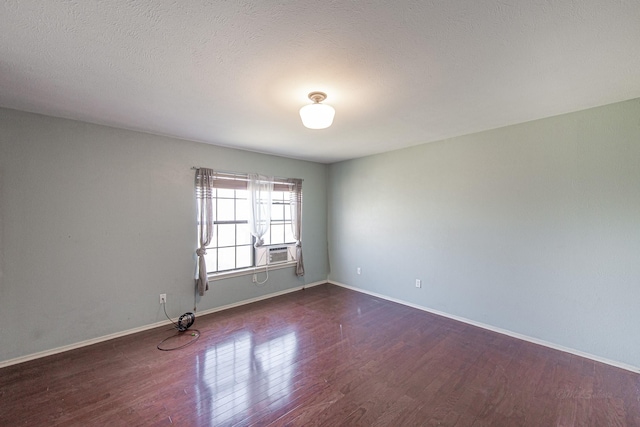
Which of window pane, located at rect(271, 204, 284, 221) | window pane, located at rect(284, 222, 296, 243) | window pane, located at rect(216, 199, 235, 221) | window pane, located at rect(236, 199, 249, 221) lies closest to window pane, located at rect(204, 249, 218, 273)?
window pane, located at rect(216, 199, 235, 221)

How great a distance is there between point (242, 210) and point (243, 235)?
402 millimetres

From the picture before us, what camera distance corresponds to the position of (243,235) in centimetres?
426

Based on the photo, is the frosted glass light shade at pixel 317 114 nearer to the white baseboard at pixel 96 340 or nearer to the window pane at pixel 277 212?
the window pane at pixel 277 212

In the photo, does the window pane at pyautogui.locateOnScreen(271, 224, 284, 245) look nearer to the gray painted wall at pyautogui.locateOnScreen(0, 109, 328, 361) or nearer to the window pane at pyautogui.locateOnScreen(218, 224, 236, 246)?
the window pane at pyautogui.locateOnScreen(218, 224, 236, 246)

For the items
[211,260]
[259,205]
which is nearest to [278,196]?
[259,205]

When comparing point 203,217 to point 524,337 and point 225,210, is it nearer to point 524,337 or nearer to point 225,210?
point 225,210

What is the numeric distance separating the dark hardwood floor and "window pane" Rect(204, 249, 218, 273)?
2.90 feet

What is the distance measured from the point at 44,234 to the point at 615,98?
5.56 m

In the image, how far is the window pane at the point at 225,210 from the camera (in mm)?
3998

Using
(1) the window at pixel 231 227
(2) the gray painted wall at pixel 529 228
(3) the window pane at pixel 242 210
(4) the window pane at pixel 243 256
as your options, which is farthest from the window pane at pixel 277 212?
(2) the gray painted wall at pixel 529 228

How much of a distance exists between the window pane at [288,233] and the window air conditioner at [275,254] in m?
0.14

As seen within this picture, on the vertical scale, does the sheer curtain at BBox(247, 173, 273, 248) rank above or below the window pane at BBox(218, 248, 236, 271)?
above

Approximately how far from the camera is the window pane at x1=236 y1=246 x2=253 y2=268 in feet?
13.8

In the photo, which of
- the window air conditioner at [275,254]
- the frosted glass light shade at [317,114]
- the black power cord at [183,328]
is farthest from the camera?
the window air conditioner at [275,254]
